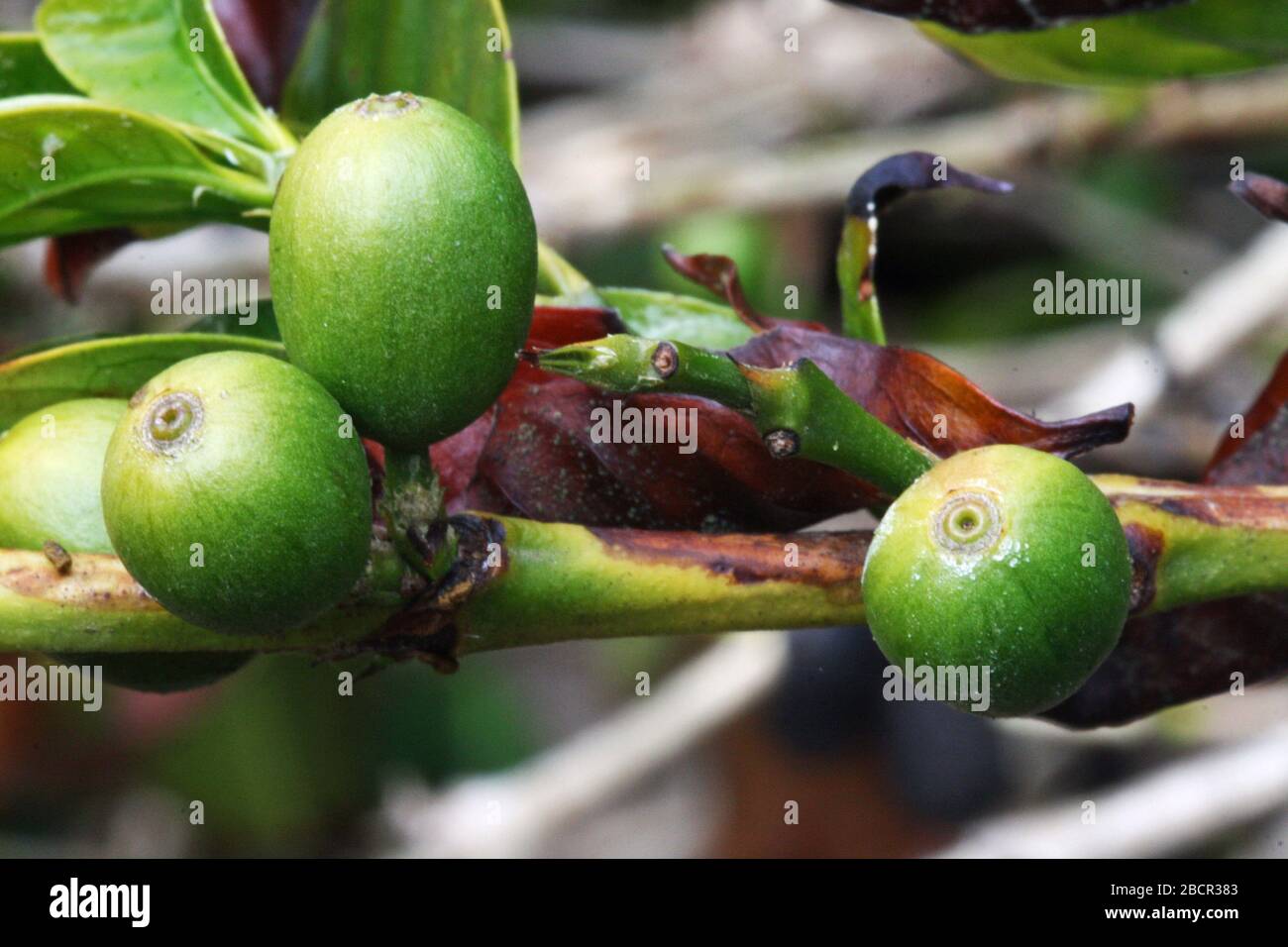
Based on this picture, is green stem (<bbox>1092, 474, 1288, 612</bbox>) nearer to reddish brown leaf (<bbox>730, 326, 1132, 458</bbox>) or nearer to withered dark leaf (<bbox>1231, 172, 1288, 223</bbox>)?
reddish brown leaf (<bbox>730, 326, 1132, 458</bbox>)

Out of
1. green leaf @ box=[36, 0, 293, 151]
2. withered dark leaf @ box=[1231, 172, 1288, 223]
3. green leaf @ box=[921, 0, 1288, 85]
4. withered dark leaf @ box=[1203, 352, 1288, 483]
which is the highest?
green leaf @ box=[921, 0, 1288, 85]

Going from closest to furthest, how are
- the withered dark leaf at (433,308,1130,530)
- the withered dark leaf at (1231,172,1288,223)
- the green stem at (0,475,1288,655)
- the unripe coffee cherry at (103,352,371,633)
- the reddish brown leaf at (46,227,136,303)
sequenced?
the unripe coffee cherry at (103,352,371,633) → the green stem at (0,475,1288,655) → the withered dark leaf at (433,308,1130,530) → the withered dark leaf at (1231,172,1288,223) → the reddish brown leaf at (46,227,136,303)

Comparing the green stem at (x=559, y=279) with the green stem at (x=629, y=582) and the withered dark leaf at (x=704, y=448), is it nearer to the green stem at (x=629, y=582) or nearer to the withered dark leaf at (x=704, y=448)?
the withered dark leaf at (x=704, y=448)

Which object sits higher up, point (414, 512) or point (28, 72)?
point (28, 72)

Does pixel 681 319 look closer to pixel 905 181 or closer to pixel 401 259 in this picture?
pixel 905 181

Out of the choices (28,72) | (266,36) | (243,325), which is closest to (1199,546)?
(243,325)

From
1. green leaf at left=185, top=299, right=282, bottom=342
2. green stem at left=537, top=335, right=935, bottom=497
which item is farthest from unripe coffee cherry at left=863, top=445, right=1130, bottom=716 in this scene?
green leaf at left=185, top=299, right=282, bottom=342
